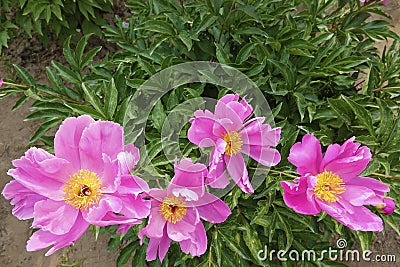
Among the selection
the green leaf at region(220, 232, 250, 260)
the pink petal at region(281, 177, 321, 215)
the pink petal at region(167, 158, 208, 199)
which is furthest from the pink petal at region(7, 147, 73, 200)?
the green leaf at region(220, 232, 250, 260)

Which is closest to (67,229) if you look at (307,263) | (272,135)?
(272,135)

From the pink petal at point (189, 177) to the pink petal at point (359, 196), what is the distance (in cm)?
31

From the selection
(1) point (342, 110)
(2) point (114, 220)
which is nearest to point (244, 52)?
(1) point (342, 110)

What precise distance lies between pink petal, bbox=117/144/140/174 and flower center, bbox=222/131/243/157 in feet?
0.63

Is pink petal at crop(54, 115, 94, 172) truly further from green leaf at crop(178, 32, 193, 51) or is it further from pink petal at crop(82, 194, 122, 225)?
green leaf at crop(178, 32, 193, 51)

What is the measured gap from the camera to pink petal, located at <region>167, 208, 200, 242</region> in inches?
37.8

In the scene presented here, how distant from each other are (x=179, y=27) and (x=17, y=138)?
5.56 feet

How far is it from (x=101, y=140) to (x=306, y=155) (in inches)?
16.9

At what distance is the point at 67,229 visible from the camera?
86 centimetres

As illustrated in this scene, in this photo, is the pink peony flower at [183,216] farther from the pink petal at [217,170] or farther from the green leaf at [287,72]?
the green leaf at [287,72]

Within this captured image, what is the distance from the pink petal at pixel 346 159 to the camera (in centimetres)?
91

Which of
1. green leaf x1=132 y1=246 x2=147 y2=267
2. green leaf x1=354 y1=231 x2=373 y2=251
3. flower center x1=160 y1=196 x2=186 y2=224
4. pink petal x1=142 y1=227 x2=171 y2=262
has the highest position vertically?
flower center x1=160 y1=196 x2=186 y2=224

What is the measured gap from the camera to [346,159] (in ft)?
2.99

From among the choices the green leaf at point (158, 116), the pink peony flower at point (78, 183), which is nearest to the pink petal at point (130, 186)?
the pink peony flower at point (78, 183)
